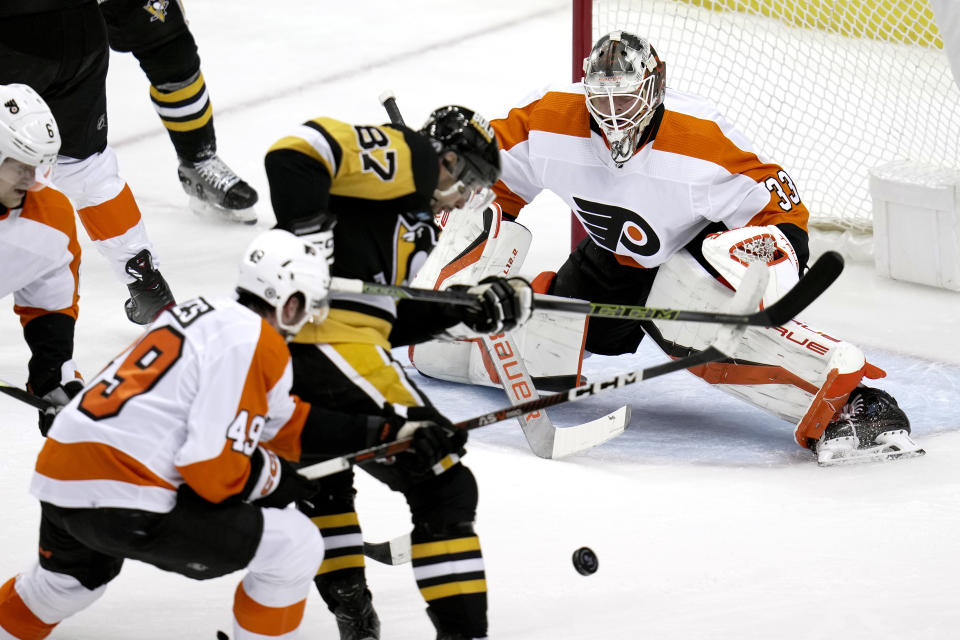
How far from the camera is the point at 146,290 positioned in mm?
4332

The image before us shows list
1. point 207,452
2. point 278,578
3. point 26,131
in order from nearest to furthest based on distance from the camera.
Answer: point 207,452, point 278,578, point 26,131

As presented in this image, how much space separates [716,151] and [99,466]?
2023 millimetres

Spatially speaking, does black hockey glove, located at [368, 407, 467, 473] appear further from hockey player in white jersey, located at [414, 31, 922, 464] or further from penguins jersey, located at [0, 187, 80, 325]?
hockey player in white jersey, located at [414, 31, 922, 464]

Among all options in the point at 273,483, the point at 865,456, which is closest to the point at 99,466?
the point at 273,483

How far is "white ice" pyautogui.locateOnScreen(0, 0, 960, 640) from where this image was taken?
2.78 m

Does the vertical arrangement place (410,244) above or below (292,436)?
above

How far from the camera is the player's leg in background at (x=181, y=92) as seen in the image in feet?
15.3

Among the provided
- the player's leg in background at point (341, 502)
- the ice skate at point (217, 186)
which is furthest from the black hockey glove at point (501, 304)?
the ice skate at point (217, 186)

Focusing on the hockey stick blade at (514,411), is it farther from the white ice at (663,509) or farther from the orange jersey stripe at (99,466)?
the white ice at (663,509)

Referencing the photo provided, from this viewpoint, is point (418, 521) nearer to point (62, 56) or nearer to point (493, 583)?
point (493, 583)

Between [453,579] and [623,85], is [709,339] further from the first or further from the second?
[453,579]

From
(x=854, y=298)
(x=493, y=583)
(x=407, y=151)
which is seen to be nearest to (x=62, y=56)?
(x=407, y=151)

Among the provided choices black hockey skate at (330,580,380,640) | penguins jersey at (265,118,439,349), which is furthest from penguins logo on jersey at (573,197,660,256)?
black hockey skate at (330,580,380,640)

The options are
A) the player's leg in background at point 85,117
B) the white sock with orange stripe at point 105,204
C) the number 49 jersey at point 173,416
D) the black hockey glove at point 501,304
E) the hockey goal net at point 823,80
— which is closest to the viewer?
the number 49 jersey at point 173,416
